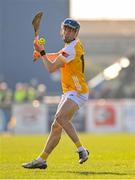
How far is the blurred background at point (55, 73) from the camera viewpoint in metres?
34.1

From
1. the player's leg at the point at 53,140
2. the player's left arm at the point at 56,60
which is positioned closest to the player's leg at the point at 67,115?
the player's leg at the point at 53,140

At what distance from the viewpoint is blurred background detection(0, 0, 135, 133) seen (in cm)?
3406

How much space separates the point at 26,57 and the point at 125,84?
1010 centimetres

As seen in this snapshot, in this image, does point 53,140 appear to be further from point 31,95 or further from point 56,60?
point 31,95

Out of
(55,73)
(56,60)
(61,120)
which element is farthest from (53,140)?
(55,73)

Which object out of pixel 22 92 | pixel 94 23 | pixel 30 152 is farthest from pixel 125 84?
pixel 30 152

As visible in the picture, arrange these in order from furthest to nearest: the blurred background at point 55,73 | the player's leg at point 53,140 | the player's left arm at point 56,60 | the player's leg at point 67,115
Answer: the blurred background at point 55,73 → the player's leg at point 53,140 → the player's leg at point 67,115 → the player's left arm at point 56,60

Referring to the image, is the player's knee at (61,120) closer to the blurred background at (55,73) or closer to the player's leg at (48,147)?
the player's leg at (48,147)

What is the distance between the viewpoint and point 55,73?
51844mm

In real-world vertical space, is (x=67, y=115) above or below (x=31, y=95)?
above

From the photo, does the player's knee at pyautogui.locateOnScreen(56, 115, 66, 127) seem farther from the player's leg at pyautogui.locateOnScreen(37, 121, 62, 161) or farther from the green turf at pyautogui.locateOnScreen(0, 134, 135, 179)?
the green turf at pyautogui.locateOnScreen(0, 134, 135, 179)

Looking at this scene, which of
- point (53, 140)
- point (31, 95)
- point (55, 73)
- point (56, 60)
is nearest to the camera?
point (56, 60)

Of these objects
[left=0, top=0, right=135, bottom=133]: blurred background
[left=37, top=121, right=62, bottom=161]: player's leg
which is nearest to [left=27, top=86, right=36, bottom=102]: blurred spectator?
[left=0, top=0, right=135, bottom=133]: blurred background

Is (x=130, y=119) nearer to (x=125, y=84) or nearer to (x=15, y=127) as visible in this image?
(x=15, y=127)
